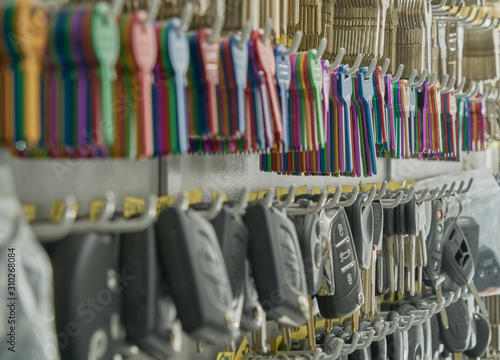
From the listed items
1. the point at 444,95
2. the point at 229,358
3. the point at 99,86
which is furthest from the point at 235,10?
the point at 444,95

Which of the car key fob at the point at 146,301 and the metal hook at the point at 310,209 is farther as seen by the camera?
the metal hook at the point at 310,209

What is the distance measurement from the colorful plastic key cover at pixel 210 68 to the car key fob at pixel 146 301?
0.19m

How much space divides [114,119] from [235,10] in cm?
34

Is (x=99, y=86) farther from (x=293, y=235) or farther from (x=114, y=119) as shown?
(x=293, y=235)

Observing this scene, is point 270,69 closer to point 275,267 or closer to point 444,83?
point 275,267

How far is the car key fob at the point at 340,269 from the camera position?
163 cm

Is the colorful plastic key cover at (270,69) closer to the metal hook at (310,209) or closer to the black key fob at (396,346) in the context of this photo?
the metal hook at (310,209)

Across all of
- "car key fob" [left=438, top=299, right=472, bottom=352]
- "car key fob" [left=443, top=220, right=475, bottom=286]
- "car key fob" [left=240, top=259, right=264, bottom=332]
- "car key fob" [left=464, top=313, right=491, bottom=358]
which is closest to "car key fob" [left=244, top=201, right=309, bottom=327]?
"car key fob" [left=240, top=259, right=264, bottom=332]

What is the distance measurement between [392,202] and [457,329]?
0.66 meters

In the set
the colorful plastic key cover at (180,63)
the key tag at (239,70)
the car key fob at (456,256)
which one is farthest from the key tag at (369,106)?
the car key fob at (456,256)

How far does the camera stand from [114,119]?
41.4 inches

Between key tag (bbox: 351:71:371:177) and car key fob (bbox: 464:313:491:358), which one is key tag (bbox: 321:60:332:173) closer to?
key tag (bbox: 351:71:371:177)

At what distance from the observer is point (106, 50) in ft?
3.15

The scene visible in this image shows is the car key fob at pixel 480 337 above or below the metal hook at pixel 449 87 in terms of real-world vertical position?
below
